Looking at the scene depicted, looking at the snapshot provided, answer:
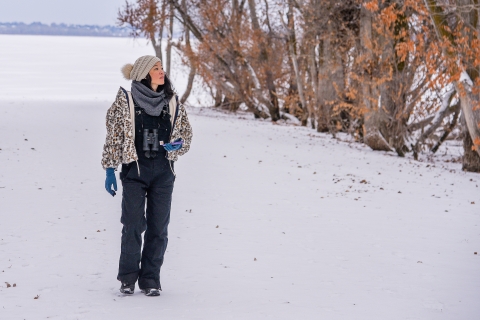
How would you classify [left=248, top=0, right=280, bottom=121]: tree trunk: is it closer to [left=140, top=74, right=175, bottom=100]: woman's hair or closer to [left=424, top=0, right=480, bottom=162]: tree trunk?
[left=424, top=0, right=480, bottom=162]: tree trunk

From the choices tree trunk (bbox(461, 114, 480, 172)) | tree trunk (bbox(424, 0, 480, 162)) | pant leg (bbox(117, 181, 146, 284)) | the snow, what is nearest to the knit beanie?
pant leg (bbox(117, 181, 146, 284))

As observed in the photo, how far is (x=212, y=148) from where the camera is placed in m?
17.5

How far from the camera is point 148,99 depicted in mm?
5539

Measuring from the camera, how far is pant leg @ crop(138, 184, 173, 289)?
5633 mm

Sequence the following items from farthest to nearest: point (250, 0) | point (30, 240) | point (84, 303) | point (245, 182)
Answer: point (250, 0)
point (245, 182)
point (30, 240)
point (84, 303)

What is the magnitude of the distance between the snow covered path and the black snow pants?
8.6 inches

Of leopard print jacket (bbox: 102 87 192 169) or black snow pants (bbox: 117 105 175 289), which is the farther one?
black snow pants (bbox: 117 105 175 289)

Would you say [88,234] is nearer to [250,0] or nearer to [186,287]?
[186,287]

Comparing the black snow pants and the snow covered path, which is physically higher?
the black snow pants

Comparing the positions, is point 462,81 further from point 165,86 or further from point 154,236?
point 154,236

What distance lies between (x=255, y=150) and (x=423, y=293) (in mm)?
11583

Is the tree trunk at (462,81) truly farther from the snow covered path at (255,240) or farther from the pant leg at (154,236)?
the pant leg at (154,236)

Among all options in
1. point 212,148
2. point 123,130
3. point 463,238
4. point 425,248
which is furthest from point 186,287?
point 212,148

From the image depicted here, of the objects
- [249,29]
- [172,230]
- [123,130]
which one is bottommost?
[172,230]
